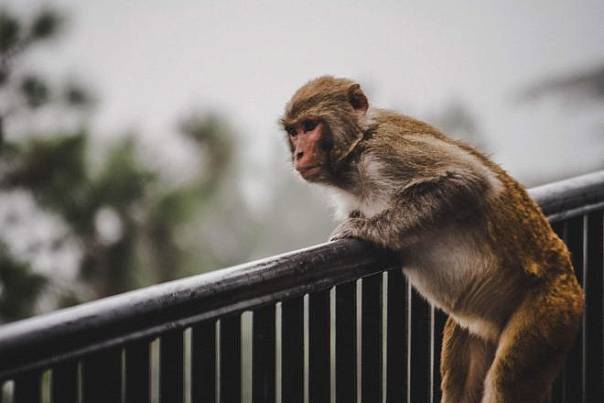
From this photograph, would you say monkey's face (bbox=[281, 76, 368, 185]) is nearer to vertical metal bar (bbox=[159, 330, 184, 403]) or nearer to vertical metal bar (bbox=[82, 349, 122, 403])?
vertical metal bar (bbox=[159, 330, 184, 403])

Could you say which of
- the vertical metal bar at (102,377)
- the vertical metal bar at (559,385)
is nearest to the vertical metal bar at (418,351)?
the vertical metal bar at (559,385)

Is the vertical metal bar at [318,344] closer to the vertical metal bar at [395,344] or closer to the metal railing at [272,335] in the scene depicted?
the metal railing at [272,335]

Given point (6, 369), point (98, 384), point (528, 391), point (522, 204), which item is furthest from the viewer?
point (522, 204)

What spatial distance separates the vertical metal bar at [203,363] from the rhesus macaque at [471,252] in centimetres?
63

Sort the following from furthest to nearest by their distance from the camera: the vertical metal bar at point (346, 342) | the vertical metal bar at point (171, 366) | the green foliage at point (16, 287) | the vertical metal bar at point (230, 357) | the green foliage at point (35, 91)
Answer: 1. the green foliage at point (35, 91)
2. the green foliage at point (16, 287)
3. the vertical metal bar at point (346, 342)
4. the vertical metal bar at point (230, 357)
5. the vertical metal bar at point (171, 366)

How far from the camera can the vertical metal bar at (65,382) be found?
137 centimetres

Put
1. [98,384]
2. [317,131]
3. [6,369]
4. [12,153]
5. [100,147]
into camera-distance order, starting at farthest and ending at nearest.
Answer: [100,147], [12,153], [317,131], [98,384], [6,369]

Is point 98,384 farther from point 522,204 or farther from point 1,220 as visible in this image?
point 1,220

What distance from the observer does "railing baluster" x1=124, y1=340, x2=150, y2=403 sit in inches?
59.0

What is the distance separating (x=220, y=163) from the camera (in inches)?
468

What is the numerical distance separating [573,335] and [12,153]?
9.02 metres

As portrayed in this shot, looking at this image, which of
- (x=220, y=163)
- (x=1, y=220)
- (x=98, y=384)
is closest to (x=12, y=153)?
(x=1, y=220)

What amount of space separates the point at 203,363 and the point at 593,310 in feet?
4.67

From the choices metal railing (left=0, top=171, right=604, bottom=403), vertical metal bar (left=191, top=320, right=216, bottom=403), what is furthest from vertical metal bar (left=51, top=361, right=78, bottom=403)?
vertical metal bar (left=191, top=320, right=216, bottom=403)
